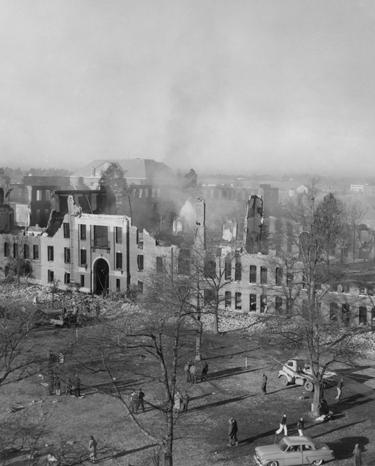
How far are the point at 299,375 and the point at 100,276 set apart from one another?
114 feet

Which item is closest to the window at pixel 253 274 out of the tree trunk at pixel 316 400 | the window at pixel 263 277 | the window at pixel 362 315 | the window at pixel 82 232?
the window at pixel 263 277

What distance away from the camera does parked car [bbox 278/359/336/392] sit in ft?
113

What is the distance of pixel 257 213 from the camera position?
63438 mm

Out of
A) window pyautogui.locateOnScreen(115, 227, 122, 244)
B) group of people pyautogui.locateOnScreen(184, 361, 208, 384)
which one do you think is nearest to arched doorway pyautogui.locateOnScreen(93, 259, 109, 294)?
window pyautogui.locateOnScreen(115, 227, 122, 244)

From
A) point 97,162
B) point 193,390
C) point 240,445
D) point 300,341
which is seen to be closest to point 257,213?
point 300,341

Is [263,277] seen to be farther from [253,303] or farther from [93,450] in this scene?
[93,450]

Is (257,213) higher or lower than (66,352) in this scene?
higher

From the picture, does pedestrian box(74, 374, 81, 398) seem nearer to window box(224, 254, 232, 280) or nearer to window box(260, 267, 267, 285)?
window box(224, 254, 232, 280)

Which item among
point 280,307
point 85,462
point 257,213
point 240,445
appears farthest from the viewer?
point 257,213

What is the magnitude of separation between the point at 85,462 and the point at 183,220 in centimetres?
5955

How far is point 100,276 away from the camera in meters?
65.1

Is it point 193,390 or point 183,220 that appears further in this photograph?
point 183,220

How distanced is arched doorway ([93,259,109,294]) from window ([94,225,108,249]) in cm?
172

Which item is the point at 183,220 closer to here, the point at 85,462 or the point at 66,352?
the point at 66,352
